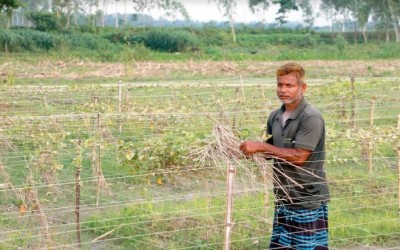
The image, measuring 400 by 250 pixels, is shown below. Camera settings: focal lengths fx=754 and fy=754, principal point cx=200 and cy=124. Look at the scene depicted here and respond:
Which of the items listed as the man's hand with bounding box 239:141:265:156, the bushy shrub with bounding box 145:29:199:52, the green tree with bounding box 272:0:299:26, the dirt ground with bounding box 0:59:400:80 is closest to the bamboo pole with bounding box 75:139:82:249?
the man's hand with bounding box 239:141:265:156

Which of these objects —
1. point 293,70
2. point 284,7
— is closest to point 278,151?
point 293,70

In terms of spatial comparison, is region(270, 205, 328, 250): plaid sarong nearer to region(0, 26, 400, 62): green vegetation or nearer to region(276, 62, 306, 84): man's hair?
region(276, 62, 306, 84): man's hair

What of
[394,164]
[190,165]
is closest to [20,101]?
[394,164]

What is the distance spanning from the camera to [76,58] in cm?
3566

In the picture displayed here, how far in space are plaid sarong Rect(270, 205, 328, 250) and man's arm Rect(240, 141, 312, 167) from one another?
36cm

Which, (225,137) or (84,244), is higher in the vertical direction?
(225,137)

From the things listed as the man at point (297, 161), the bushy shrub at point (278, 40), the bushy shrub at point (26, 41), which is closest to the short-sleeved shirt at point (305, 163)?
the man at point (297, 161)

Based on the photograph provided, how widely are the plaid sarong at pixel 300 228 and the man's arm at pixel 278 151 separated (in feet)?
1.17

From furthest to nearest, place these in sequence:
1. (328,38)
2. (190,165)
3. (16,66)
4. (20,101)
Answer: (328,38), (16,66), (20,101), (190,165)

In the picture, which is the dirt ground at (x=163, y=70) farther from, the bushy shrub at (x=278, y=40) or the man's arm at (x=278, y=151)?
the man's arm at (x=278, y=151)

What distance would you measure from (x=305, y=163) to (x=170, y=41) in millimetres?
41478

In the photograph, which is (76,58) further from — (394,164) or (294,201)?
(294,201)

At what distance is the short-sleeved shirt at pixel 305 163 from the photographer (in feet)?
15.6

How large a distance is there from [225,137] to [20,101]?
11.0 metres
